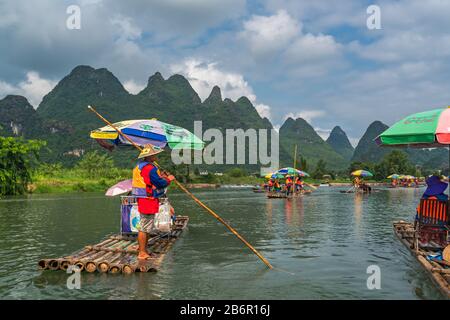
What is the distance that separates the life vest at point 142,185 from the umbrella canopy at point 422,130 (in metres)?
4.32

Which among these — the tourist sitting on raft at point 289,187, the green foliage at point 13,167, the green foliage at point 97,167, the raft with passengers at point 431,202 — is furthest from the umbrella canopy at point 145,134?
the green foliage at point 97,167

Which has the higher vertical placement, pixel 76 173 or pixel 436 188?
pixel 436 188

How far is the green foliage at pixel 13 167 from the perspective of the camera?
3047 cm

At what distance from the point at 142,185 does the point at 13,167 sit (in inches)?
1122

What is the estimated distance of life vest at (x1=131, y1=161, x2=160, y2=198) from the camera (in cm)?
705

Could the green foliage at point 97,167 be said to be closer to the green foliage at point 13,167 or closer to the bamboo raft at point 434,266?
the green foliage at point 13,167

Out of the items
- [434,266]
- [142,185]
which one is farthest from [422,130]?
[142,185]

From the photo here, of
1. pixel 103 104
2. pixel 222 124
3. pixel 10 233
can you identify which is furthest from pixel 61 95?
pixel 10 233

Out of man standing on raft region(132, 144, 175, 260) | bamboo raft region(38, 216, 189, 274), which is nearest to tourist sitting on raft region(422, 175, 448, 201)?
man standing on raft region(132, 144, 175, 260)

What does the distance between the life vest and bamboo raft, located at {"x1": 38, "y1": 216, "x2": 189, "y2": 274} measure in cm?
107

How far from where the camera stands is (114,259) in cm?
671

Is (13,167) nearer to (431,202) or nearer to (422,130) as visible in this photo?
(431,202)

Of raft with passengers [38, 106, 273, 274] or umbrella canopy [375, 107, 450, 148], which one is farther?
umbrella canopy [375, 107, 450, 148]

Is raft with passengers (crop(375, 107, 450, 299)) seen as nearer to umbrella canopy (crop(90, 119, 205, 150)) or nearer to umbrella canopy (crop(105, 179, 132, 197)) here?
umbrella canopy (crop(90, 119, 205, 150))
